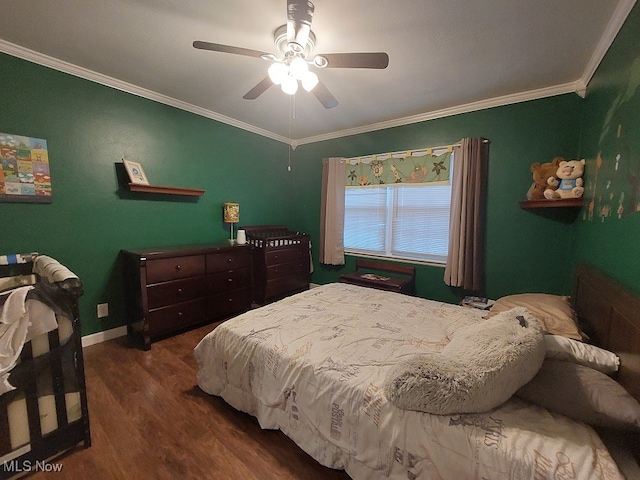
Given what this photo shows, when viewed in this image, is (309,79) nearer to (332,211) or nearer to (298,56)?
(298,56)

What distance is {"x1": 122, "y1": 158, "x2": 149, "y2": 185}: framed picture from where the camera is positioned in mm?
2602

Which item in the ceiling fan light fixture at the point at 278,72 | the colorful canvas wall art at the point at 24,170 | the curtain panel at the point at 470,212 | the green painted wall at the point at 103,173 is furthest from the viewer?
the curtain panel at the point at 470,212

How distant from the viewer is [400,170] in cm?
340

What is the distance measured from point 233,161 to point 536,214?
3.59 meters

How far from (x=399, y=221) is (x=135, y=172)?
3.07 meters

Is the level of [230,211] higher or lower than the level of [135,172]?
lower

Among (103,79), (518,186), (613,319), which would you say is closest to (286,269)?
(103,79)

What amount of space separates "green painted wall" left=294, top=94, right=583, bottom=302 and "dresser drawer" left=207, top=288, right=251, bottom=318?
2302 mm

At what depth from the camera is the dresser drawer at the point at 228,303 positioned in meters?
2.97

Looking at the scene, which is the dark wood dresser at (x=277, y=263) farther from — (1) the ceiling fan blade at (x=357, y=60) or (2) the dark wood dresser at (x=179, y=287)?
(1) the ceiling fan blade at (x=357, y=60)

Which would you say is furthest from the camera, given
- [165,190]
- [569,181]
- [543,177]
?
[165,190]

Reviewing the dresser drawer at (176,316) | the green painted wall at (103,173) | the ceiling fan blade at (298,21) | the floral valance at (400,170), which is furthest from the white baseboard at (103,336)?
the floral valance at (400,170)

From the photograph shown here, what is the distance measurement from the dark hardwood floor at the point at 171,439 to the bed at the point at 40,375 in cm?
12

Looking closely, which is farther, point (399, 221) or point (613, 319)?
point (399, 221)
